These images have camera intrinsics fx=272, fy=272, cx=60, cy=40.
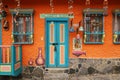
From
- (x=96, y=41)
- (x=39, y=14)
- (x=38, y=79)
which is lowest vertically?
(x=38, y=79)

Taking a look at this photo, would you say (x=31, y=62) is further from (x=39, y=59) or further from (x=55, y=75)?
(x=55, y=75)

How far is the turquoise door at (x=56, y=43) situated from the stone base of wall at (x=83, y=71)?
14.4 inches

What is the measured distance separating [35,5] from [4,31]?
1.81m

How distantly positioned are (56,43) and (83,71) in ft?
5.68

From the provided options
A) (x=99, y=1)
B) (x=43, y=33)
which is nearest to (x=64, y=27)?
(x=43, y=33)

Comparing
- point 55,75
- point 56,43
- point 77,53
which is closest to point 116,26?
point 77,53

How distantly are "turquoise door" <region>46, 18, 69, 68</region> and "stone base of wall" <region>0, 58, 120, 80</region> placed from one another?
37 centimetres

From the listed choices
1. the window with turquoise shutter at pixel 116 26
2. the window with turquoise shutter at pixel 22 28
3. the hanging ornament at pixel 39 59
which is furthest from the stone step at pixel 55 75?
the window with turquoise shutter at pixel 116 26

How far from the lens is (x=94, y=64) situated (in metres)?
12.0

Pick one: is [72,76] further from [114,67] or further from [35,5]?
[35,5]

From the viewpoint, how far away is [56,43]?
12203 millimetres

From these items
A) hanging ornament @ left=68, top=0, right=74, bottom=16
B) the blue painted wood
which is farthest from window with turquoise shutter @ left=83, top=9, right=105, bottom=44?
the blue painted wood

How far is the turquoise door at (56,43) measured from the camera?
12.2m

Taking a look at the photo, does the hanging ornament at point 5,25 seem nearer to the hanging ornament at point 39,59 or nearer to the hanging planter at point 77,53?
the hanging ornament at point 39,59
